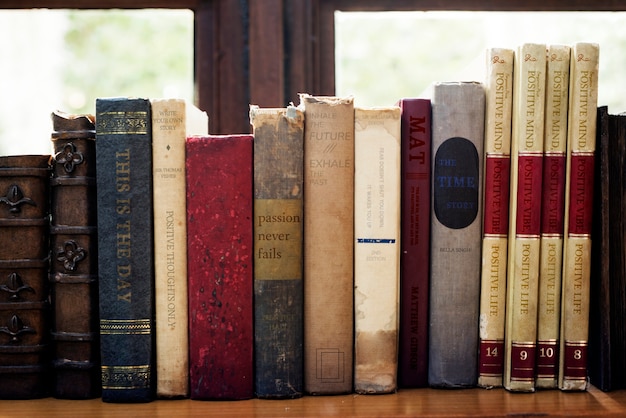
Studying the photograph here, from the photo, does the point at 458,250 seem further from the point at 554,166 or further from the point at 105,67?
the point at 105,67

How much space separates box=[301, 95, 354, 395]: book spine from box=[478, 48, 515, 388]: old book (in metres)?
0.19

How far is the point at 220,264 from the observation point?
0.81m

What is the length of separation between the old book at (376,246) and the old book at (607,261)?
0.29m

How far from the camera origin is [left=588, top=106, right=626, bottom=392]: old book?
822mm

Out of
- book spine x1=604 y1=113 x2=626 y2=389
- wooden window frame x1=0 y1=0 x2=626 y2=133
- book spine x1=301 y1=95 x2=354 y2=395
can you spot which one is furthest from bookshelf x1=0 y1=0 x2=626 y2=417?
book spine x1=604 y1=113 x2=626 y2=389

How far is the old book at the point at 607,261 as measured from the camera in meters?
0.82

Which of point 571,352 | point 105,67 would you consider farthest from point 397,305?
point 105,67

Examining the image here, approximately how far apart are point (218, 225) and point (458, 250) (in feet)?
1.14

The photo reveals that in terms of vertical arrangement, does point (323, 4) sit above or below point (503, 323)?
above

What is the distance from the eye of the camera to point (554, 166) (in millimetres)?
818

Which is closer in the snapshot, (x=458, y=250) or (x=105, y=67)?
(x=458, y=250)

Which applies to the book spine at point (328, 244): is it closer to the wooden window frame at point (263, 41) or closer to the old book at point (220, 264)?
the old book at point (220, 264)

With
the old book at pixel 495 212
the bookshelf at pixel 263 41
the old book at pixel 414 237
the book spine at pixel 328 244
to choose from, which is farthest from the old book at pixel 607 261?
the bookshelf at pixel 263 41

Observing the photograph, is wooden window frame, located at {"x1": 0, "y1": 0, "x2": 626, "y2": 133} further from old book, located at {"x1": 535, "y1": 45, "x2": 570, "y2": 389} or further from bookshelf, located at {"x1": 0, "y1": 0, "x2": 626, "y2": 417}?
old book, located at {"x1": 535, "y1": 45, "x2": 570, "y2": 389}
